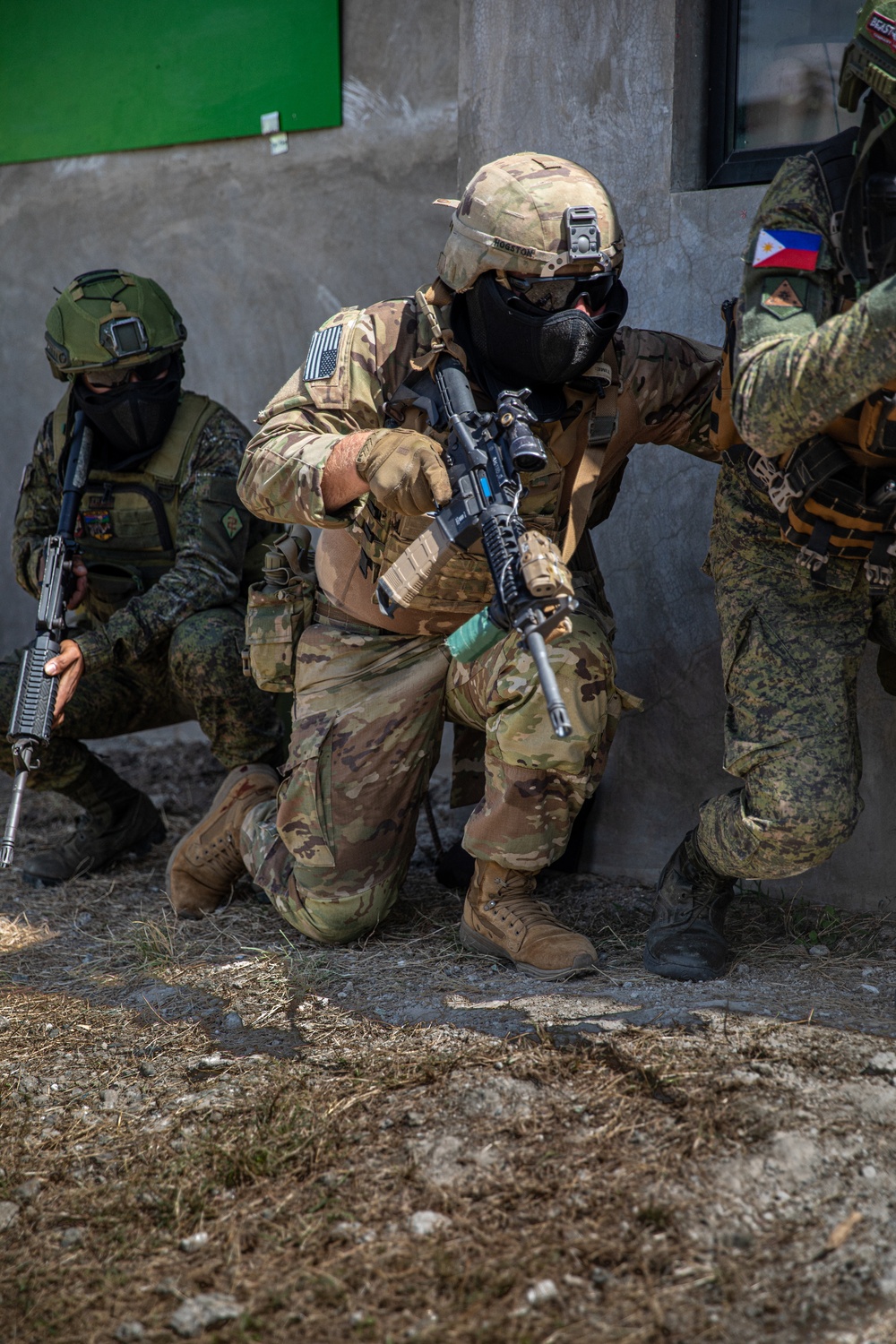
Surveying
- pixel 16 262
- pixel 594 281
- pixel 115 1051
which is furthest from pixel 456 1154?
pixel 16 262

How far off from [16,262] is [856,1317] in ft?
17.2

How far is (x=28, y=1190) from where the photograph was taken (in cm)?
211

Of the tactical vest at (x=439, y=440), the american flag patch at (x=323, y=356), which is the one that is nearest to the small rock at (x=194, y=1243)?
the tactical vest at (x=439, y=440)

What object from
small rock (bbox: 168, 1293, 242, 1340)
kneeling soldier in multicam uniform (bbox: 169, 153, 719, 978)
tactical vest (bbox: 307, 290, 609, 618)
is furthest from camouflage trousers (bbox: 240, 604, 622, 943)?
small rock (bbox: 168, 1293, 242, 1340)

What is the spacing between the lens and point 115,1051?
8.81 ft

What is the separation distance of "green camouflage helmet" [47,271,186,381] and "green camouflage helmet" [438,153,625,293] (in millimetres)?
1399

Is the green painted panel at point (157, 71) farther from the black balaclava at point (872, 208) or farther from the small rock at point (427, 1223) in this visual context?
the small rock at point (427, 1223)

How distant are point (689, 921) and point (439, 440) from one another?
130 centimetres

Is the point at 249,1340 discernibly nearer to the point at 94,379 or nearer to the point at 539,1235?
the point at 539,1235

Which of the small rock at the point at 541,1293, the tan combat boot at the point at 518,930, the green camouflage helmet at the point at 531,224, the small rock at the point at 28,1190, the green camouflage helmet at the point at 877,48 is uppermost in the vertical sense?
the green camouflage helmet at the point at 877,48

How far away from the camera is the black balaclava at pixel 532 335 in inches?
113

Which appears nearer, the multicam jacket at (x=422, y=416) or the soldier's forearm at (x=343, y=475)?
the soldier's forearm at (x=343, y=475)

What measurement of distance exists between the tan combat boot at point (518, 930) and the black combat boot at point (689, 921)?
0.56ft

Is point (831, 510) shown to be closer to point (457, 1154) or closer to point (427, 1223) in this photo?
point (457, 1154)
